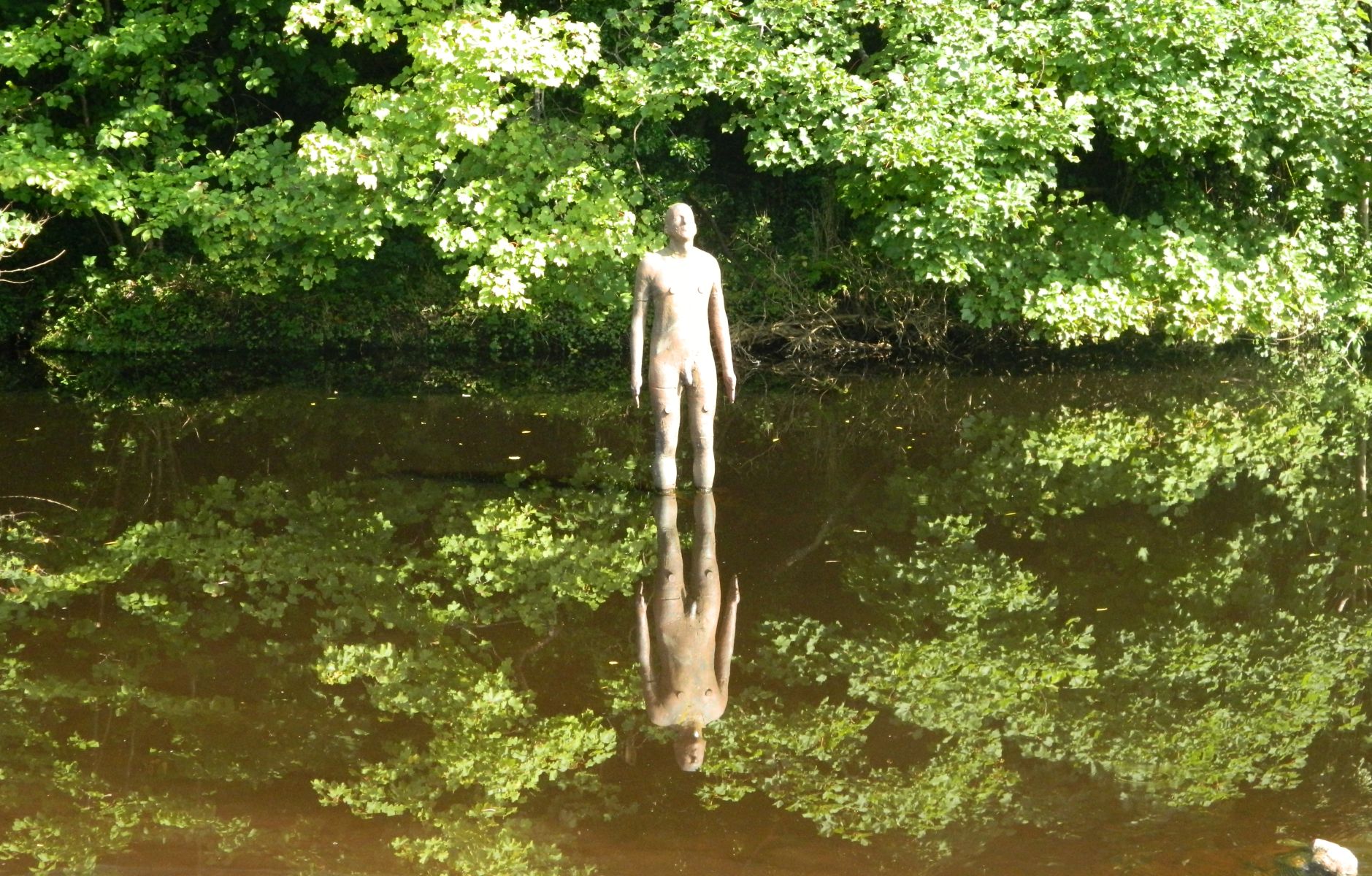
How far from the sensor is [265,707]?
607cm

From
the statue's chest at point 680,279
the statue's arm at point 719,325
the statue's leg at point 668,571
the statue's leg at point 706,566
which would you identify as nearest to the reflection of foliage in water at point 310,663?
the statue's leg at point 668,571

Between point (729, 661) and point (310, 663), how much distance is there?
1836 millimetres

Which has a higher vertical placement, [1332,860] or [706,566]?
[1332,860]

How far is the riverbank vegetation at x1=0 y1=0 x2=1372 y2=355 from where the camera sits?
15.7 metres

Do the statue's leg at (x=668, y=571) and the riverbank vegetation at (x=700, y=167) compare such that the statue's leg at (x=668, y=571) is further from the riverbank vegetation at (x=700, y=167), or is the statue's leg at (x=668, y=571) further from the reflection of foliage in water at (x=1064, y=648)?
the riverbank vegetation at (x=700, y=167)

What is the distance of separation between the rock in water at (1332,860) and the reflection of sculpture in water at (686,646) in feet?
6.77

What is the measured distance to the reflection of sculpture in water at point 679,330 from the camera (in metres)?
9.59

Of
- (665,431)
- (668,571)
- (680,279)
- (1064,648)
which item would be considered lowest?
(668,571)

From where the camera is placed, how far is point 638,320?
973cm

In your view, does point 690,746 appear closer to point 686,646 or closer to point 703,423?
point 686,646

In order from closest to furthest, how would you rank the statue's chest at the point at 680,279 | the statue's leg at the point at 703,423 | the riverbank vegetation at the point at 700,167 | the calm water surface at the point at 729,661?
the calm water surface at the point at 729,661, the statue's chest at the point at 680,279, the statue's leg at the point at 703,423, the riverbank vegetation at the point at 700,167

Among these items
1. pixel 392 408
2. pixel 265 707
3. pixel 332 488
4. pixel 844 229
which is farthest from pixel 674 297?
pixel 844 229

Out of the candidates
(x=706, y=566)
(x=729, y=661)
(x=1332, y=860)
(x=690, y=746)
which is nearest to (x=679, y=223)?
(x=706, y=566)

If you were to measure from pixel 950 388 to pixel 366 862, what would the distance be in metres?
12.6
